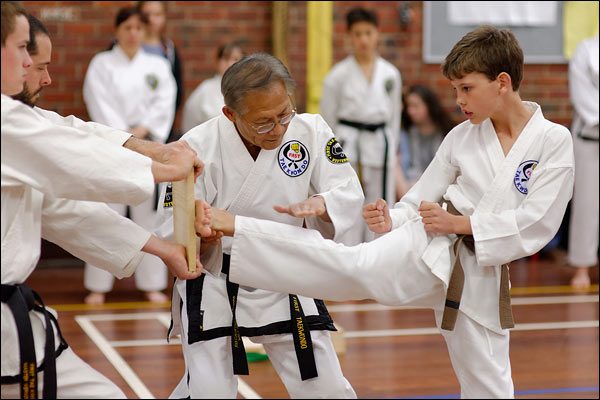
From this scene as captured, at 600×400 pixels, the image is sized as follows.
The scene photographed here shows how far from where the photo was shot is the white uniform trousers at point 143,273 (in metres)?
6.54

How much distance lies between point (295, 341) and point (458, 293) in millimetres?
504

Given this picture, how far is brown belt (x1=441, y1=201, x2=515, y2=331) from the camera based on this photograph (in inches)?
119

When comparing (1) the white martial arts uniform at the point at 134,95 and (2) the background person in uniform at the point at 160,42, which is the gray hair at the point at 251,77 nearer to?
(1) the white martial arts uniform at the point at 134,95

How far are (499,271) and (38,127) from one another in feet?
4.77

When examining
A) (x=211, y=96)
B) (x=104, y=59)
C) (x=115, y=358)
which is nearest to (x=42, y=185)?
(x=115, y=358)

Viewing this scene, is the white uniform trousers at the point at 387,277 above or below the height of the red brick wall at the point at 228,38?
below

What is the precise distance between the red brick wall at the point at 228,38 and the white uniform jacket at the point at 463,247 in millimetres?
5063

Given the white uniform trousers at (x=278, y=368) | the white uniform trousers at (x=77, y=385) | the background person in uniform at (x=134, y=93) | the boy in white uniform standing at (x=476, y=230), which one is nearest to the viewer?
the white uniform trousers at (x=77, y=385)

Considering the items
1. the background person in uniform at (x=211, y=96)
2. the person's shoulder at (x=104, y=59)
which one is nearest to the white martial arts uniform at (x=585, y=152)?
the background person in uniform at (x=211, y=96)

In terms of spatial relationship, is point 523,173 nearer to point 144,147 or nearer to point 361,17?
point 144,147

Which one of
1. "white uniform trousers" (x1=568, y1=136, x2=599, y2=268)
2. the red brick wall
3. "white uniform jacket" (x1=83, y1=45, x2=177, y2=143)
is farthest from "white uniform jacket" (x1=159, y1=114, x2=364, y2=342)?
the red brick wall

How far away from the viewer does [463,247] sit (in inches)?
122

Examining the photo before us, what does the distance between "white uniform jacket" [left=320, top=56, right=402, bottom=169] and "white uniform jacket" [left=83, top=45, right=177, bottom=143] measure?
115 cm

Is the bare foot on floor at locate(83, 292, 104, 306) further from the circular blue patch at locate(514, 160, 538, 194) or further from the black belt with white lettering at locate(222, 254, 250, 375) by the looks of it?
the circular blue patch at locate(514, 160, 538, 194)
